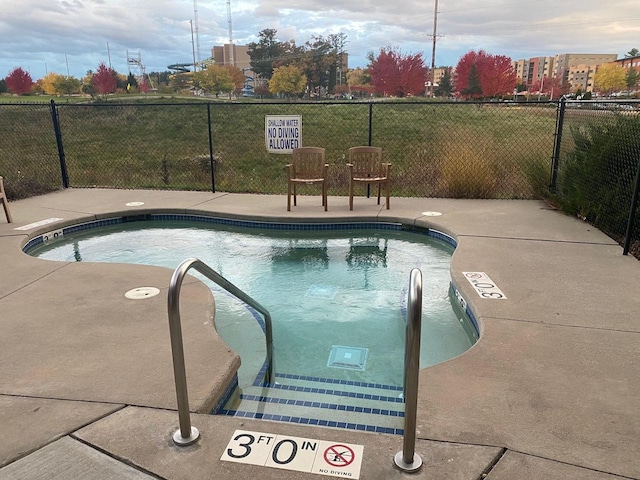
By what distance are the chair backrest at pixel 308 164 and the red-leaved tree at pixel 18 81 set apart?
62950mm

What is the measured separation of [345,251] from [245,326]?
2199 millimetres

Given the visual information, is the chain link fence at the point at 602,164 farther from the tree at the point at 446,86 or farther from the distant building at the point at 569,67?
the distant building at the point at 569,67

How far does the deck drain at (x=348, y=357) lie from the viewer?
3.14 meters

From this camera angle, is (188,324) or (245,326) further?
(245,326)

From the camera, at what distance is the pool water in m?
3.29

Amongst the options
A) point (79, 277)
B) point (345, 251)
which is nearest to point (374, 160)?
point (345, 251)

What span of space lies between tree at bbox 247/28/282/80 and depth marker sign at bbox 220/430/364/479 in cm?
6689

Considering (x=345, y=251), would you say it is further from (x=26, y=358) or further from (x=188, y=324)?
(x=26, y=358)

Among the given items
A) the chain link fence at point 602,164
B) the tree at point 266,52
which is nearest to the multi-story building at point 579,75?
the tree at point 266,52

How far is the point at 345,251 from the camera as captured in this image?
223 inches

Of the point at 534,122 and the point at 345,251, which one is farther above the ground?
the point at 534,122

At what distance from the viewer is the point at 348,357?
3240 mm

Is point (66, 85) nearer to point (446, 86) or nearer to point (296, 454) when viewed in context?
point (446, 86)

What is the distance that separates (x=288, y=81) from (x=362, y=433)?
56282 millimetres
